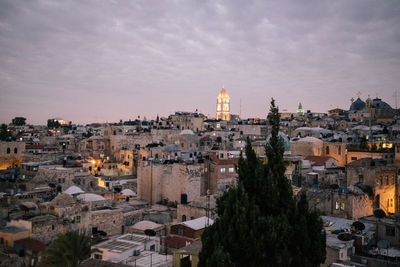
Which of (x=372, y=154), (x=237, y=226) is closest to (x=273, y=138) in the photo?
(x=237, y=226)

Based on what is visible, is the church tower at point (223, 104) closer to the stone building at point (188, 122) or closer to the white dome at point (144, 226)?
the stone building at point (188, 122)

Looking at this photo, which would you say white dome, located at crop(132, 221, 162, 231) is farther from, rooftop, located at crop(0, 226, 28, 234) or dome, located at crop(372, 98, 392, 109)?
dome, located at crop(372, 98, 392, 109)

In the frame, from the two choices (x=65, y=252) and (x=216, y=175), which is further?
(x=216, y=175)

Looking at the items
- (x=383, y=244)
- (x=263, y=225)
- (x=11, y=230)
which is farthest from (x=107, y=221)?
(x=383, y=244)

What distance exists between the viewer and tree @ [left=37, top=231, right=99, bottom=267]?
16734mm

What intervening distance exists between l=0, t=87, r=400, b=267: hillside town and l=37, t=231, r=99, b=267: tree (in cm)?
113

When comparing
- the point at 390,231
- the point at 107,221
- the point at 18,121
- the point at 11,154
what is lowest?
the point at 107,221

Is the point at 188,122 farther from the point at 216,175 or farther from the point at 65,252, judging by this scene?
the point at 65,252

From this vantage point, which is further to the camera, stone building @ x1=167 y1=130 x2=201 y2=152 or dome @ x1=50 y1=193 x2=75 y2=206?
stone building @ x1=167 y1=130 x2=201 y2=152

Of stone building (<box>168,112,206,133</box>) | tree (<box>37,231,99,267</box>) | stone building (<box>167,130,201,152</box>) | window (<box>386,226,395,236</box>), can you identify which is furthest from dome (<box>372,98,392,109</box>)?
tree (<box>37,231,99,267</box>)

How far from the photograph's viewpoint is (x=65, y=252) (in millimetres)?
16781

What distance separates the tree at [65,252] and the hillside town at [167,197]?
113 centimetres

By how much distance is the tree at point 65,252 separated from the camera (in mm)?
16734

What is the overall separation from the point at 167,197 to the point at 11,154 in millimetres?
24757
